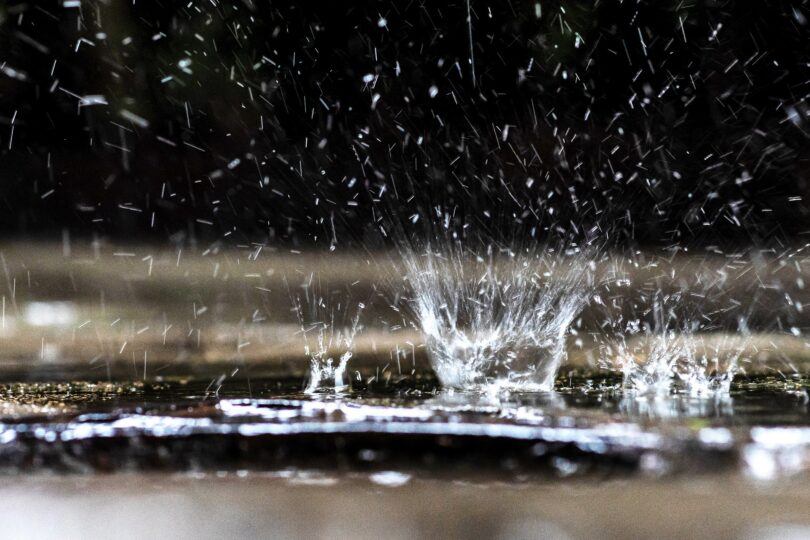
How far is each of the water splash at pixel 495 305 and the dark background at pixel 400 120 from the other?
0.48 feet

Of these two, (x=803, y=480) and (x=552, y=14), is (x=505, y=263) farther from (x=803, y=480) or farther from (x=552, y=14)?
(x=803, y=480)

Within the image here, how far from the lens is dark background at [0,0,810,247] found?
3.15 meters

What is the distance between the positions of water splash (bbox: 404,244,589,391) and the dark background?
0.15m

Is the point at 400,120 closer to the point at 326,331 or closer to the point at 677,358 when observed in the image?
the point at 326,331

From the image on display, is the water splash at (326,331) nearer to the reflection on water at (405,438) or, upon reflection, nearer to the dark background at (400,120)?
the dark background at (400,120)

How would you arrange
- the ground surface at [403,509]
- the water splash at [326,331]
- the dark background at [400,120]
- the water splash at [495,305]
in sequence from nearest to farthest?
the ground surface at [403,509]
the water splash at [495,305]
the water splash at [326,331]
the dark background at [400,120]

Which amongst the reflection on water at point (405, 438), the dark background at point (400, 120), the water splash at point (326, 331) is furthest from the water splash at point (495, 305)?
the reflection on water at point (405, 438)

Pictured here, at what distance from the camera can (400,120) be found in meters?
3.25

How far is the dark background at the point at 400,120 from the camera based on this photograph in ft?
10.3

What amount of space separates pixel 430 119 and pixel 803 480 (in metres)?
2.58

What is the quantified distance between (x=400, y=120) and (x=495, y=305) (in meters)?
0.79

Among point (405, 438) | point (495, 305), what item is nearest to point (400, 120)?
point (495, 305)

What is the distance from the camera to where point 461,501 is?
80 cm

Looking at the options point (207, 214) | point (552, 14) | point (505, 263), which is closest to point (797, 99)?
point (552, 14)
